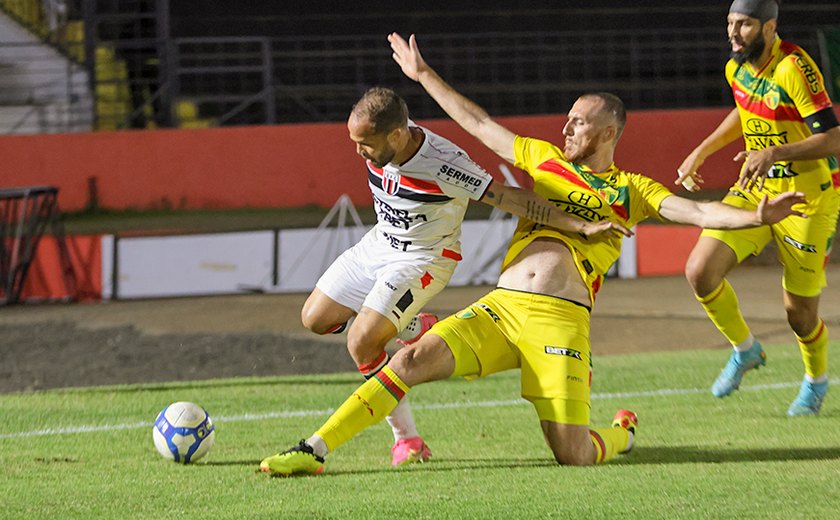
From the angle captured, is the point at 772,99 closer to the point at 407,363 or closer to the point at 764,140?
the point at 764,140

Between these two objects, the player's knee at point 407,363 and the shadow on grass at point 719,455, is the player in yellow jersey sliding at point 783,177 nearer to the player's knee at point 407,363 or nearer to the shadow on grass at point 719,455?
the shadow on grass at point 719,455

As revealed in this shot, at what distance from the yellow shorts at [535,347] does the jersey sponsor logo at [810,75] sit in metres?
2.05

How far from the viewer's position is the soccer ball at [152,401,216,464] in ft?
18.4

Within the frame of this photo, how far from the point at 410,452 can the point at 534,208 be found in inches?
51.7

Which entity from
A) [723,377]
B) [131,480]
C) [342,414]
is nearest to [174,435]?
[131,480]

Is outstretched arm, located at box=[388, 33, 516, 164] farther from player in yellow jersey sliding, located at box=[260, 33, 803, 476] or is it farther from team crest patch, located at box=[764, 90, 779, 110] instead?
team crest patch, located at box=[764, 90, 779, 110]

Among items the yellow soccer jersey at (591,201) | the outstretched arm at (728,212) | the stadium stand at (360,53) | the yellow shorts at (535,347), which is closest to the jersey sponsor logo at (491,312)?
the yellow shorts at (535,347)

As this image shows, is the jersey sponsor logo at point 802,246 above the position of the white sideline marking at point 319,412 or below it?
above

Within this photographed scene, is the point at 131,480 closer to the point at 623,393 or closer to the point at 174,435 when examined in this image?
the point at 174,435

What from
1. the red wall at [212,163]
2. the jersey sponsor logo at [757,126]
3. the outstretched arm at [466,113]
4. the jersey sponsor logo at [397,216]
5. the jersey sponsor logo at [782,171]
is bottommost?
the red wall at [212,163]

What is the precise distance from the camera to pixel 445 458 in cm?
582

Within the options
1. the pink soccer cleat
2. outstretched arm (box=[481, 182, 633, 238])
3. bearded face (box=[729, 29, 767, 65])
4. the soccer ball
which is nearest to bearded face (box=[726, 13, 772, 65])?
bearded face (box=[729, 29, 767, 65])

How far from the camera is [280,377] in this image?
955 cm

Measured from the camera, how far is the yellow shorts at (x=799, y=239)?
271 inches
